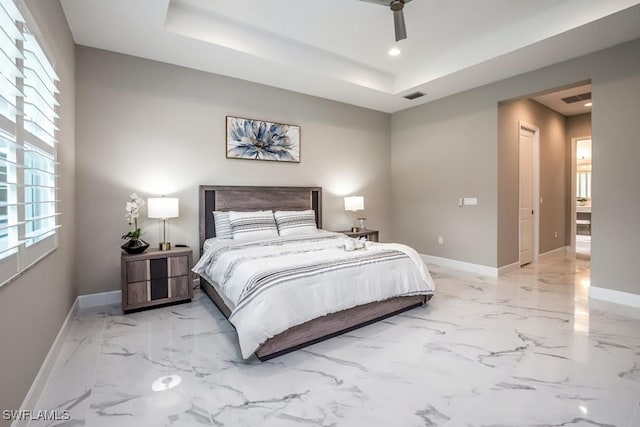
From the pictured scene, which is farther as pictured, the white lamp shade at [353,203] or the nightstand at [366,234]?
the white lamp shade at [353,203]

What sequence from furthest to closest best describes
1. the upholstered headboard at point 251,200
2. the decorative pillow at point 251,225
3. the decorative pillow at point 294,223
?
1. the decorative pillow at point 294,223
2. the upholstered headboard at point 251,200
3. the decorative pillow at point 251,225

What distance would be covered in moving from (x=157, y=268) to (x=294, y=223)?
1.73 m

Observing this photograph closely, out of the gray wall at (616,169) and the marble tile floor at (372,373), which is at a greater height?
the gray wall at (616,169)

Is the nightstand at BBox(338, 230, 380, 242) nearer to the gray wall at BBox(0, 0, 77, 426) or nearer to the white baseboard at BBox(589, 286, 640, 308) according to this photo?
the white baseboard at BBox(589, 286, 640, 308)

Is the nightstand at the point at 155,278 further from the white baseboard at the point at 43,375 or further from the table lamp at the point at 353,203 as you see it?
the table lamp at the point at 353,203

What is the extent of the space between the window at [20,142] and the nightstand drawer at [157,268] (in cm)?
98

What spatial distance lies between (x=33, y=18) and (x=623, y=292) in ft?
18.5

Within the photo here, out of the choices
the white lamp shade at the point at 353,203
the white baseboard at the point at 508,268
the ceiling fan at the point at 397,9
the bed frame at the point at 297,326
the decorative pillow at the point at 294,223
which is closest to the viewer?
the bed frame at the point at 297,326

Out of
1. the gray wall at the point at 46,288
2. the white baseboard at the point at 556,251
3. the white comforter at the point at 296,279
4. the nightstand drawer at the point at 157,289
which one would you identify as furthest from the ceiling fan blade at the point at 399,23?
the white baseboard at the point at 556,251

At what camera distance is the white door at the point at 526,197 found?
5293mm

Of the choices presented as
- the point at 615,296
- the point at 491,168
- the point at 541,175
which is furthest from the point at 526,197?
the point at 615,296

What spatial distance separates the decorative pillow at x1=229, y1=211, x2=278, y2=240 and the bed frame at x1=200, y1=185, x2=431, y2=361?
325mm

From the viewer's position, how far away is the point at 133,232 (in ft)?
11.4

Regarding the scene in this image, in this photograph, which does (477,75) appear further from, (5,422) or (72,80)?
(5,422)
